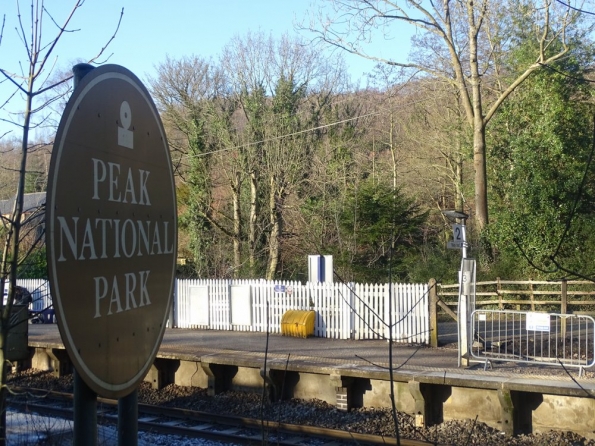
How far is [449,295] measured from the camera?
21969mm

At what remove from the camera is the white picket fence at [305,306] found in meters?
16.3

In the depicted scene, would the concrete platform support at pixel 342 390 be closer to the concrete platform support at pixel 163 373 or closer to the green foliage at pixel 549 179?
the concrete platform support at pixel 163 373

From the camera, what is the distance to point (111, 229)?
1840 millimetres

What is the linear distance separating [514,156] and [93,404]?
980 inches

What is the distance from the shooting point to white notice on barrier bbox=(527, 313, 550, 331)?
11613mm

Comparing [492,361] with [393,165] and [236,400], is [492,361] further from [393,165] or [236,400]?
[393,165]

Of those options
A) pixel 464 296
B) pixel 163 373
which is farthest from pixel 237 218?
pixel 464 296

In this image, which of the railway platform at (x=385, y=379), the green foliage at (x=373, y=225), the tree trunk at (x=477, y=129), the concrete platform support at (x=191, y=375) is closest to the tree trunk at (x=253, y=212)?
the green foliage at (x=373, y=225)

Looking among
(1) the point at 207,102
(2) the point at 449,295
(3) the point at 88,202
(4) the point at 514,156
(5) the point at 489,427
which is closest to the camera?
(3) the point at 88,202

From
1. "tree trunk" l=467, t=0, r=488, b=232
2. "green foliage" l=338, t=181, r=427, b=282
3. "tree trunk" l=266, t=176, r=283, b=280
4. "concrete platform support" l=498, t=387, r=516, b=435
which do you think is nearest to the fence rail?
"tree trunk" l=467, t=0, r=488, b=232

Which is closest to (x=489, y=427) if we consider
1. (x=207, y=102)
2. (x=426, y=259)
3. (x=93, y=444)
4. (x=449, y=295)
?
(x=93, y=444)

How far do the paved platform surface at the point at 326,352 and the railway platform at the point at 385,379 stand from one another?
21mm

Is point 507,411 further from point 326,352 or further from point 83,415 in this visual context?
point 83,415

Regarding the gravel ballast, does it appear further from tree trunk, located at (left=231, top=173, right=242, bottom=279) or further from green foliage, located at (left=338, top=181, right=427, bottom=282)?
tree trunk, located at (left=231, top=173, right=242, bottom=279)
